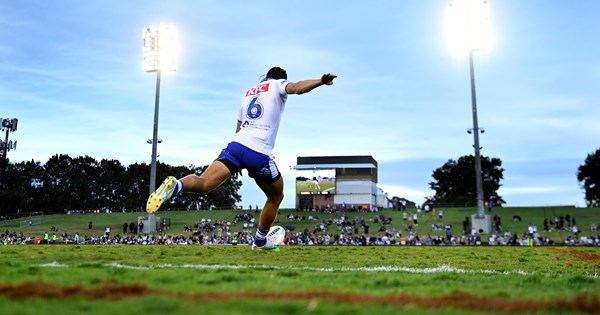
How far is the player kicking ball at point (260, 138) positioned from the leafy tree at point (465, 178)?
9360 centimetres

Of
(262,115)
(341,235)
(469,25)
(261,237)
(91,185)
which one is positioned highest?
(469,25)

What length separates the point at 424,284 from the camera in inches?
181

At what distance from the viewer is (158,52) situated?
45.6 m

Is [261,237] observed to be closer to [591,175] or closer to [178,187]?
[178,187]

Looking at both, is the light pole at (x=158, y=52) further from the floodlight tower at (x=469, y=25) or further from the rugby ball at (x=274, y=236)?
the rugby ball at (x=274, y=236)

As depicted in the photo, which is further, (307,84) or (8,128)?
(8,128)

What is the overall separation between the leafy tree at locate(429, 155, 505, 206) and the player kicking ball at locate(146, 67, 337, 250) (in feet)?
307

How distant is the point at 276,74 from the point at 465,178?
95922 millimetres

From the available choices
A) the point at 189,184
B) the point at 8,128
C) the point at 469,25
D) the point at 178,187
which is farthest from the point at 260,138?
the point at 8,128

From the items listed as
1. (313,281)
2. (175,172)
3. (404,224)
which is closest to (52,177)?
(175,172)

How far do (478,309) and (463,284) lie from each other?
1.58 metres

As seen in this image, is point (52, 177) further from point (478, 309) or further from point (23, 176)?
point (478, 309)

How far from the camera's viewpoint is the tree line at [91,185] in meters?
102

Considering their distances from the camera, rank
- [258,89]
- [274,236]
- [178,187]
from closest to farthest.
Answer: [178,187] < [258,89] < [274,236]
